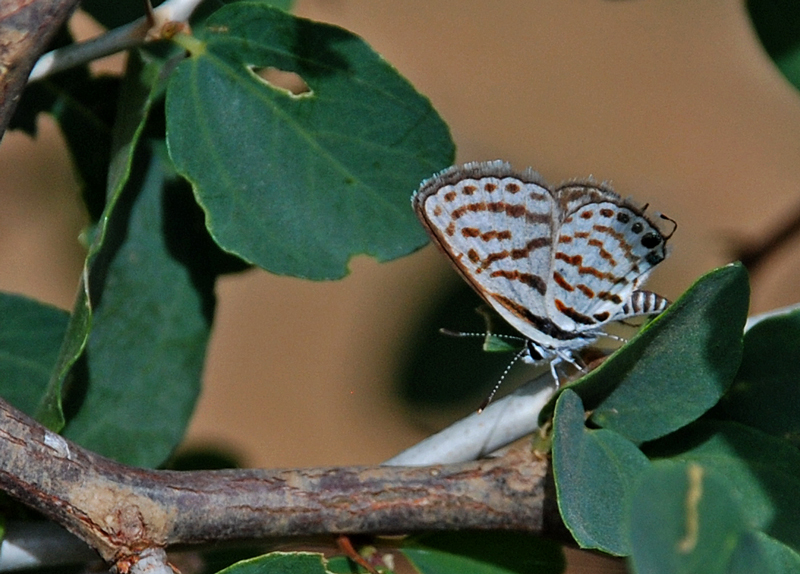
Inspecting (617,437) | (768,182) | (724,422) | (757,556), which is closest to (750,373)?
(724,422)

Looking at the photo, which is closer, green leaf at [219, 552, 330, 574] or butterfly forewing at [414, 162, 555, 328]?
green leaf at [219, 552, 330, 574]

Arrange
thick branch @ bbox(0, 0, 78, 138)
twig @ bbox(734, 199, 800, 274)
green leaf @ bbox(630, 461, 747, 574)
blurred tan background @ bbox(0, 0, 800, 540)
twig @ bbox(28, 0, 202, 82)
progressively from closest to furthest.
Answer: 1. green leaf @ bbox(630, 461, 747, 574)
2. thick branch @ bbox(0, 0, 78, 138)
3. twig @ bbox(28, 0, 202, 82)
4. twig @ bbox(734, 199, 800, 274)
5. blurred tan background @ bbox(0, 0, 800, 540)

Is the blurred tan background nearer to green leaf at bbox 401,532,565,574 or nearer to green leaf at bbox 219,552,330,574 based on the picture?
green leaf at bbox 401,532,565,574

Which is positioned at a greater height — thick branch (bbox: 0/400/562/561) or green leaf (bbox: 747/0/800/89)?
green leaf (bbox: 747/0/800/89)

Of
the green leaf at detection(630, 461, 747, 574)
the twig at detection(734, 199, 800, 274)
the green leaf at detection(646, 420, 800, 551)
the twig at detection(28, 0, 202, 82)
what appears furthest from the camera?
the twig at detection(734, 199, 800, 274)

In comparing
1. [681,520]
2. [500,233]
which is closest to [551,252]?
[500,233]

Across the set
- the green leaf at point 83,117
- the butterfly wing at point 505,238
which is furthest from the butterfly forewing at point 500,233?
the green leaf at point 83,117

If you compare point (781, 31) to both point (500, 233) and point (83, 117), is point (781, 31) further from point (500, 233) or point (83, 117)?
point (83, 117)

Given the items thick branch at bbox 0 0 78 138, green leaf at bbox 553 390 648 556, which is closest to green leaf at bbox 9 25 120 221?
thick branch at bbox 0 0 78 138
